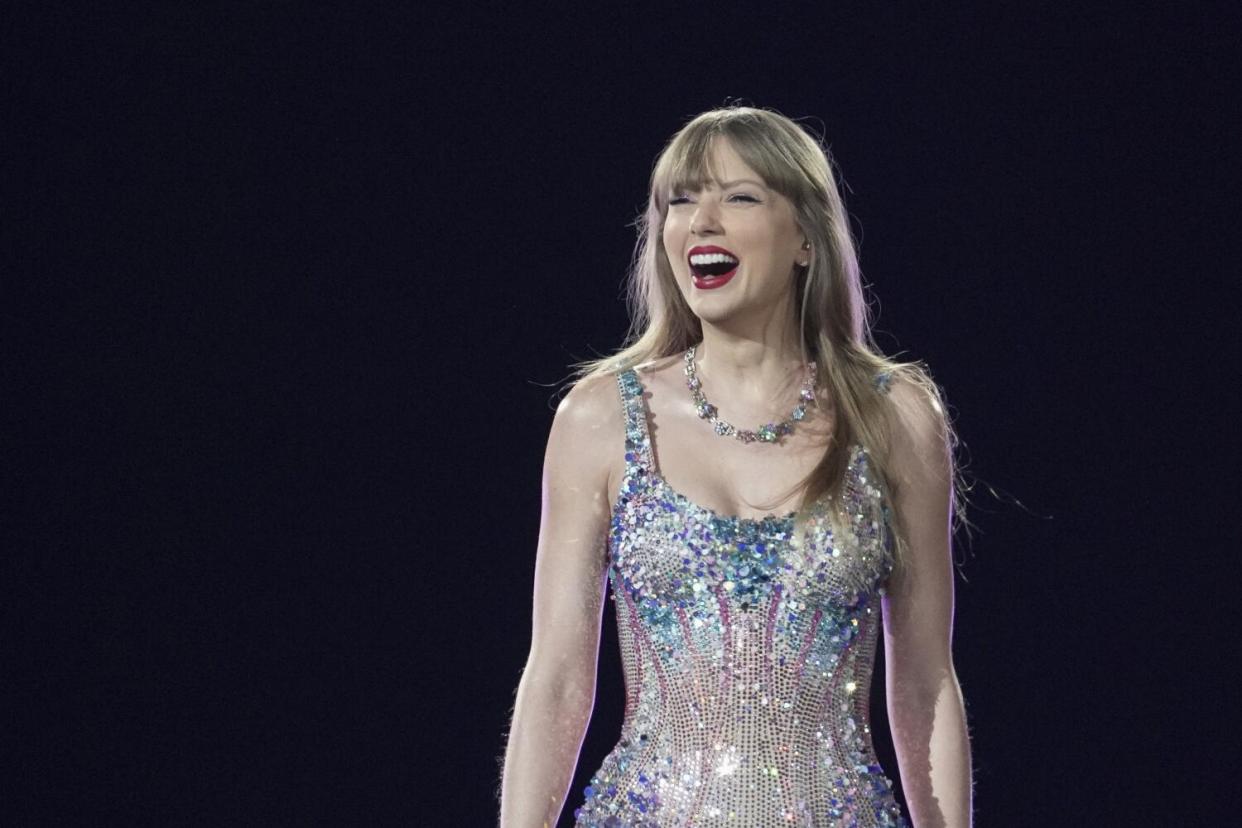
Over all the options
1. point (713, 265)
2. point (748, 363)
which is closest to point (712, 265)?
point (713, 265)

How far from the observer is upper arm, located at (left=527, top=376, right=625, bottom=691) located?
1.99m

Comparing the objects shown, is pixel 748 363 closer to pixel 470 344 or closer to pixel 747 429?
pixel 747 429

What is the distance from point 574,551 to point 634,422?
0.18 metres

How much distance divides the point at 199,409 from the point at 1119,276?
1824 mm

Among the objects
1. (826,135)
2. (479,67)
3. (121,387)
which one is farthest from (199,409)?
(826,135)

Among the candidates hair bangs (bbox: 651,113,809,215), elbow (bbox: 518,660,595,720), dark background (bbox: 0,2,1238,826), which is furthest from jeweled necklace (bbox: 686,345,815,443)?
dark background (bbox: 0,2,1238,826)

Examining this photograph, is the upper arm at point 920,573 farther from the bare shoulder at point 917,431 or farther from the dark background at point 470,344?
the dark background at point 470,344

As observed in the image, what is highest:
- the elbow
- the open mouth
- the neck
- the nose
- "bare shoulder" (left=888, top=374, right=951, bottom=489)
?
the nose

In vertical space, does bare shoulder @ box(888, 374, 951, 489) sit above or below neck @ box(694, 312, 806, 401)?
below

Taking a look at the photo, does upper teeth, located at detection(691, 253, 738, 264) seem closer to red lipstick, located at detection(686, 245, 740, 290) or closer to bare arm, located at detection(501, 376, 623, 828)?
red lipstick, located at detection(686, 245, 740, 290)

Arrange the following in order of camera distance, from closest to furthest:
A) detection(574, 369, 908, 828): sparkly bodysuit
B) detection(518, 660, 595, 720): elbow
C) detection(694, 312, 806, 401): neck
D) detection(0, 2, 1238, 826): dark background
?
detection(574, 369, 908, 828): sparkly bodysuit, detection(518, 660, 595, 720): elbow, detection(694, 312, 806, 401): neck, detection(0, 2, 1238, 826): dark background

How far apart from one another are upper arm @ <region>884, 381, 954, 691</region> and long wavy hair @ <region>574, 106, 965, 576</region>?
21 mm

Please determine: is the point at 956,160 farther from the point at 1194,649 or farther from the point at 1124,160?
the point at 1194,649

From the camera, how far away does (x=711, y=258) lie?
6.62 ft
